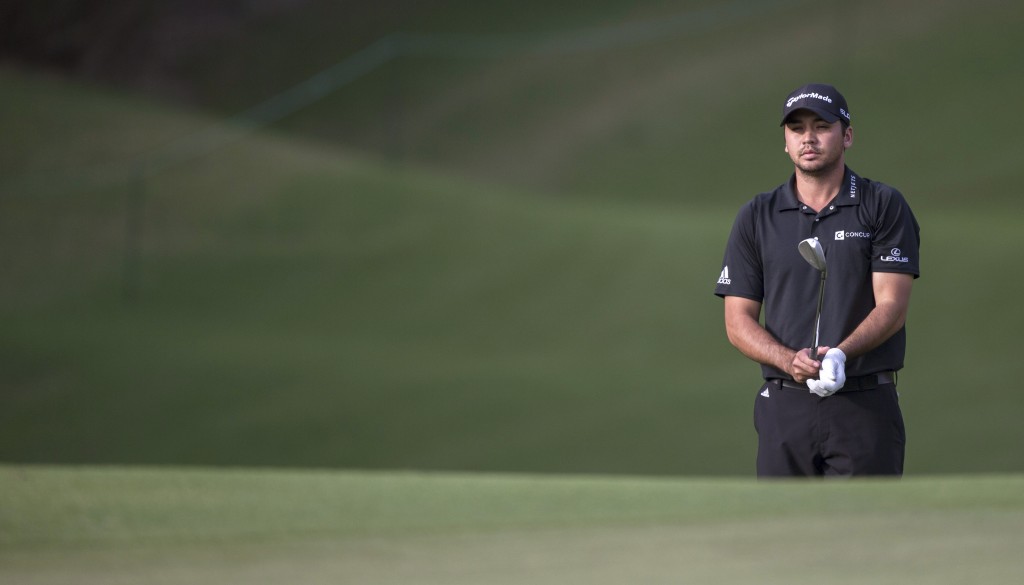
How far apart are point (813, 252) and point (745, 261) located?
216mm

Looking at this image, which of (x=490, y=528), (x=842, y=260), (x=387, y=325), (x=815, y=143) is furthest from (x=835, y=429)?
(x=387, y=325)

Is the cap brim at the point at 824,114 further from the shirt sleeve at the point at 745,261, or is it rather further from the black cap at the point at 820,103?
the shirt sleeve at the point at 745,261

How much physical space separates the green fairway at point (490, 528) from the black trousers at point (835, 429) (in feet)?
0.66

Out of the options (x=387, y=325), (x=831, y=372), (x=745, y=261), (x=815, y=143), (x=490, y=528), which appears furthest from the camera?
(x=387, y=325)

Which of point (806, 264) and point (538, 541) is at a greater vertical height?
point (806, 264)

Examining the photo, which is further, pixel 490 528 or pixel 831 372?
pixel 490 528

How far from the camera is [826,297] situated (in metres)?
2.37

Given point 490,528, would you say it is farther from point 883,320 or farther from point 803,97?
point 803,97

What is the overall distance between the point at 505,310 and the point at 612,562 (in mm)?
9819

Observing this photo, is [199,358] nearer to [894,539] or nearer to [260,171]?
[260,171]

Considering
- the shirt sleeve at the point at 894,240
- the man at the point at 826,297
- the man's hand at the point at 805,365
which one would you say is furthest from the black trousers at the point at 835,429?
the shirt sleeve at the point at 894,240

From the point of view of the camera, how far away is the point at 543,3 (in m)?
17.6

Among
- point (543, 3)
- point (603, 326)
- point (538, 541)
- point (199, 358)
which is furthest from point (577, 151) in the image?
point (538, 541)

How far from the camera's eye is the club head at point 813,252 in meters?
2.31
